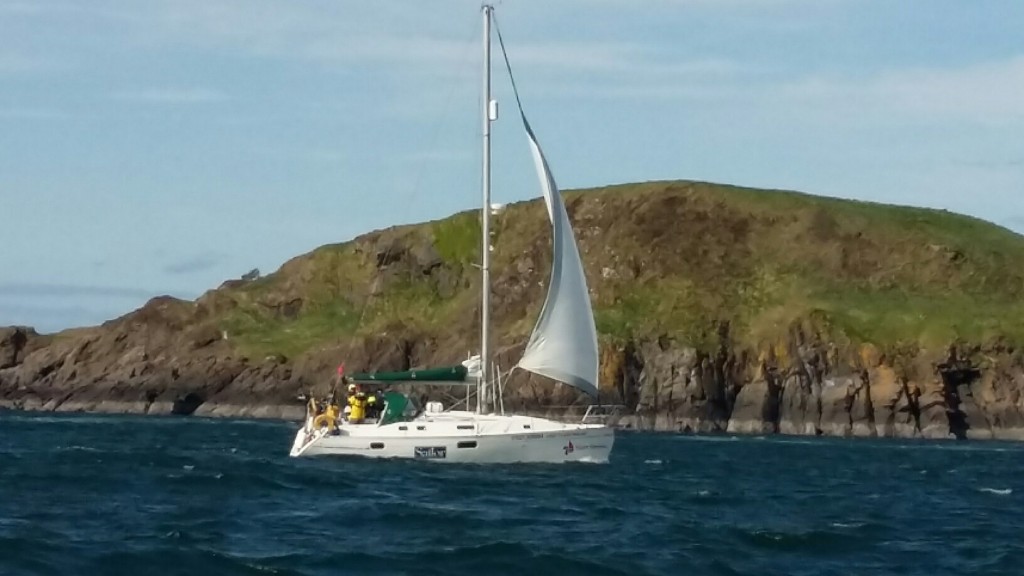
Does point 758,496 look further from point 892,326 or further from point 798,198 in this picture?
point 798,198

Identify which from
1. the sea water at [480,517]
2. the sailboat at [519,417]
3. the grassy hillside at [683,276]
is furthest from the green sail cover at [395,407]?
the grassy hillside at [683,276]

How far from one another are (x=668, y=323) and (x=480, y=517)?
9051 cm

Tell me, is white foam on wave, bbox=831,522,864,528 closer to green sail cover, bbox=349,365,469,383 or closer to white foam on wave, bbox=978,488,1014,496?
white foam on wave, bbox=978,488,1014,496

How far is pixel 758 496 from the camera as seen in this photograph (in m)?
42.6

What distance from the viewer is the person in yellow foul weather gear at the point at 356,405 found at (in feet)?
168

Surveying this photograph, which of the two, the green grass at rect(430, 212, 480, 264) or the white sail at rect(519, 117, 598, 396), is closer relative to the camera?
the white sail at rect(519, 117, 598, 396)

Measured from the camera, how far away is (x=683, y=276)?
132625 mm

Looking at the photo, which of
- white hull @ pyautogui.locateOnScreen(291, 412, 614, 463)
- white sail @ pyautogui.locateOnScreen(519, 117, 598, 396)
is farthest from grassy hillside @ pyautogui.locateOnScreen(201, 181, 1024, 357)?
white hull @ pyautogui.locateOnScreen(291, 412, 614, 463)

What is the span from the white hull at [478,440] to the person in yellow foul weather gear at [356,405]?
55cm

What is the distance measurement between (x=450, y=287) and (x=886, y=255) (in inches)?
1392

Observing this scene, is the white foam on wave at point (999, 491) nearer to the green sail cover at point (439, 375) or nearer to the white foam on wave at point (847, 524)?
the white foam on wave at point (847, 524)

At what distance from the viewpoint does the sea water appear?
26656mm

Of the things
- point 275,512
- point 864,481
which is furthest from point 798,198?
point 275,512

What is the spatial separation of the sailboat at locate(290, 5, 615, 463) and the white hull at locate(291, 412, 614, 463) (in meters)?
0.03
